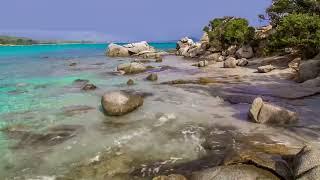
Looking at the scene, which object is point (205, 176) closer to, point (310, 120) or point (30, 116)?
point (310, 120)

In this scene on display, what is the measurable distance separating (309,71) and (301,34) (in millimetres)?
9137

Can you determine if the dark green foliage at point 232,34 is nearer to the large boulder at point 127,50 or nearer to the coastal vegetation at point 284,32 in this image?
the coastal vegetation at point 284,32

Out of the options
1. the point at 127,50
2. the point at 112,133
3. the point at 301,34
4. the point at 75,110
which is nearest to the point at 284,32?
the point at 301,34

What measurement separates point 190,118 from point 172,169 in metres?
6.03

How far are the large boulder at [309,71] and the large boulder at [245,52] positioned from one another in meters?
18.3

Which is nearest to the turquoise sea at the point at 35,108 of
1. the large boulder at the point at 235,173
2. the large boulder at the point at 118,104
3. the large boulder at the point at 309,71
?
the large boulder at the point at 118,104

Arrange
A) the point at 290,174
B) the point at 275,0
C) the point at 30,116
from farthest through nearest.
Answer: the point at 275,0
the point at 30,116
the point at 290,174

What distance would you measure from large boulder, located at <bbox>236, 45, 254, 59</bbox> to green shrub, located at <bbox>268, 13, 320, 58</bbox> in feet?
29.8

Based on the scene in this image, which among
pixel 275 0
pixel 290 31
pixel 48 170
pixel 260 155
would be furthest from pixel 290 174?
pixel 275 0

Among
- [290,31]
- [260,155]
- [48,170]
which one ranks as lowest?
[48,170]

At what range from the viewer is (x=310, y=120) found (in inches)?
629

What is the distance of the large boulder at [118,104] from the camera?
17.6 m

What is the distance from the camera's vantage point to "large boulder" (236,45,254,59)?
45.1 metres

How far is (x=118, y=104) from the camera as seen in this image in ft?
57.9
